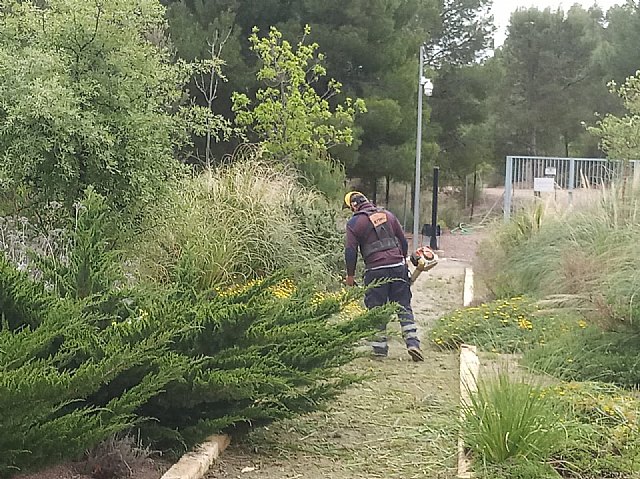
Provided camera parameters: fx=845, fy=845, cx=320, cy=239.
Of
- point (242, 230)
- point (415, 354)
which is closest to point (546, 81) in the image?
point (242, 230)

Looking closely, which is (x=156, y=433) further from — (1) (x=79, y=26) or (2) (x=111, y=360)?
(1) (x=79, y=26)

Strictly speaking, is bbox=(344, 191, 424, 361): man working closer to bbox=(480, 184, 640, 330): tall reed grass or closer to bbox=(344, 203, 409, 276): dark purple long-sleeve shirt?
bbox=(344, 203, 409, 276): dark purple long-sleeve shirt

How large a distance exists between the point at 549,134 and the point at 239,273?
2737 centimetres

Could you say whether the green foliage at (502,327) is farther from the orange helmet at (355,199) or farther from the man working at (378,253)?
the orange helmet at (355,199)

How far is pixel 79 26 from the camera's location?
8.09 meters

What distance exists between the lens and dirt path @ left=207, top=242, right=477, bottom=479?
444 cm

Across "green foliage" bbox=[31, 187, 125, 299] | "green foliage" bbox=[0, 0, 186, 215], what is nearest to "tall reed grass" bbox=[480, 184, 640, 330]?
"green foliage" bbox=[31, 187, 125, 299]

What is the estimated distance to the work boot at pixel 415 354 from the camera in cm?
725

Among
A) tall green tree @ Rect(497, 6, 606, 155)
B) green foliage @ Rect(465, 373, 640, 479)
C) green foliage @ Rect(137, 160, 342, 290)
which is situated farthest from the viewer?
tall green tree @ Rect(497, 6, 606, 155)

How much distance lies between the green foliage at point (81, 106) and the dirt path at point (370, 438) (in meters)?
3.18

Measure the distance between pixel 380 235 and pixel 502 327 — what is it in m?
1.51

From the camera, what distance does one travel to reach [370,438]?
5.00 metres

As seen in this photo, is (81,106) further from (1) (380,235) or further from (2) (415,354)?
(2) (415,354)

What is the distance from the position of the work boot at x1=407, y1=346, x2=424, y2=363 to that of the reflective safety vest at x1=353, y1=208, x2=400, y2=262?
0.93 metres
